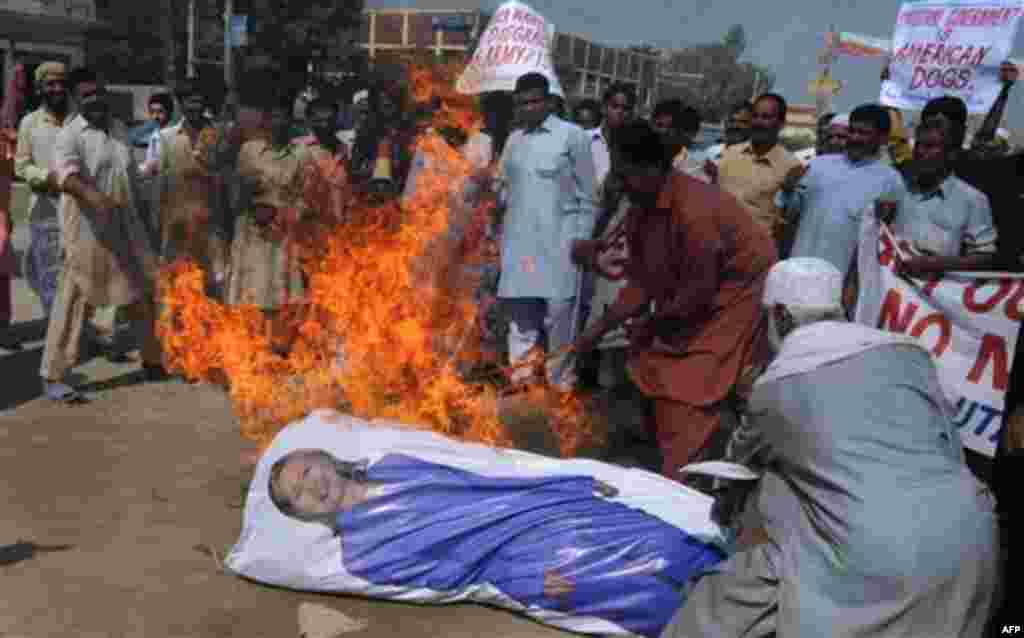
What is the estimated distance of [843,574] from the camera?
2.84 m

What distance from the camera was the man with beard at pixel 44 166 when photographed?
6.60m

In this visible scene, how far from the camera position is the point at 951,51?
759 centimetres

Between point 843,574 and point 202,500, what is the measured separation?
10.7 ft

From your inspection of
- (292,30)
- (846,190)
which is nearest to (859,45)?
(846,190)

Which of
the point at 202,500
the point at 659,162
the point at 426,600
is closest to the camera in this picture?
the point at 426,600

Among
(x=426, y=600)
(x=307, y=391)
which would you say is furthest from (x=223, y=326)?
(x=426, y=600)

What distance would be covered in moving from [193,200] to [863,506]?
244 inches

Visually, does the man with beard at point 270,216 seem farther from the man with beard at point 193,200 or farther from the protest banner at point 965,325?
the protest banner at point 965,325

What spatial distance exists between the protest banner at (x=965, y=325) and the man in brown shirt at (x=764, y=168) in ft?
4.48

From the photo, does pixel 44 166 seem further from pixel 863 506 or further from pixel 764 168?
pixel 863 506

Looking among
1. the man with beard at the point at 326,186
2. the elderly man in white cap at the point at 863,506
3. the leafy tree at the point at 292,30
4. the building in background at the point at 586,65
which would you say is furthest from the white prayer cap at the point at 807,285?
the leafy tree at the point at 292,30

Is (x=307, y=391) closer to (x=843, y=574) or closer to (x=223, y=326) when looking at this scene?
(x=223, y=326)

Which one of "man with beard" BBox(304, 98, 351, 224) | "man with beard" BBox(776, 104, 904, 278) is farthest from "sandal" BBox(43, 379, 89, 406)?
"man with beard" BBox(776, 104, 904, 278)

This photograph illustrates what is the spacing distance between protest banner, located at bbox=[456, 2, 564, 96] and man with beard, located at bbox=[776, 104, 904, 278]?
94.1 inches
